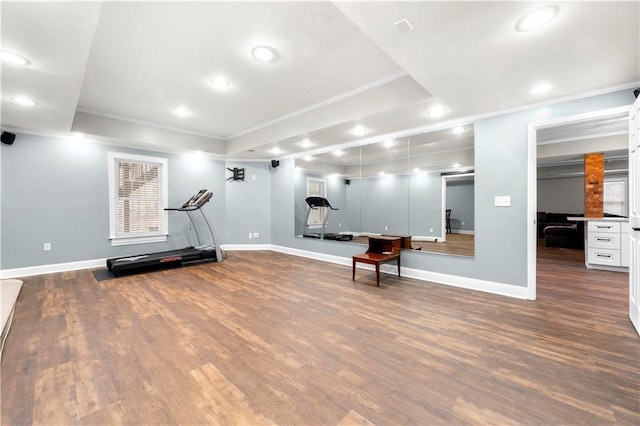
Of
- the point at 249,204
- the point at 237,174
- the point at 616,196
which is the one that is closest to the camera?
the point at 237,174

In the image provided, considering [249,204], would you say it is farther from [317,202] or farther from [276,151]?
[317,202]

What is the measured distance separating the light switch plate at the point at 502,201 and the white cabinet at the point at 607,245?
286cm

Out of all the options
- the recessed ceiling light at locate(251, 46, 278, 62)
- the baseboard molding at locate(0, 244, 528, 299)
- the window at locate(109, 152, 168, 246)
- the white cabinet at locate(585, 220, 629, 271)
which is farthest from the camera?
the window at locate(109, 152, 168, 246)

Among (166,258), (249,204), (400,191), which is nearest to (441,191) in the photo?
(400,191)

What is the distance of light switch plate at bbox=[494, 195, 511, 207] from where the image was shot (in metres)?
3.32

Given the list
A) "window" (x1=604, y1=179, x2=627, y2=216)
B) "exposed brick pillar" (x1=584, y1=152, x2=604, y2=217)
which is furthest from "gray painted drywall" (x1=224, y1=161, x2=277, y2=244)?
"window" (x1=604, y1=179, x2=627, y2=216)

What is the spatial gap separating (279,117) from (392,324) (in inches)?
150

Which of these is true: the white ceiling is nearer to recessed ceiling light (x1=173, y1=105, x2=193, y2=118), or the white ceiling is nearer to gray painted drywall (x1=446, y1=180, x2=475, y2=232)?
recessed ceiling light (x1=173, y1=105, x2=193, y2=118)

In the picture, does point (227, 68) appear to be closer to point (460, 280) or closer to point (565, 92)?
point (565, 92)

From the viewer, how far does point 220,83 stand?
3342 millimetres

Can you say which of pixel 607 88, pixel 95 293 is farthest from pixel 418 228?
pixel 95 293

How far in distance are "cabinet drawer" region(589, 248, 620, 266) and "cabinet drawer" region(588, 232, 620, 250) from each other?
0.24 ft

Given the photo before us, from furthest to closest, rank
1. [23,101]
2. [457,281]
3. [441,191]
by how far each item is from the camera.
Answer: [441,191], [457,281], [23,101]

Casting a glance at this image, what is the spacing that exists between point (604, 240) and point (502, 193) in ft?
10.0
